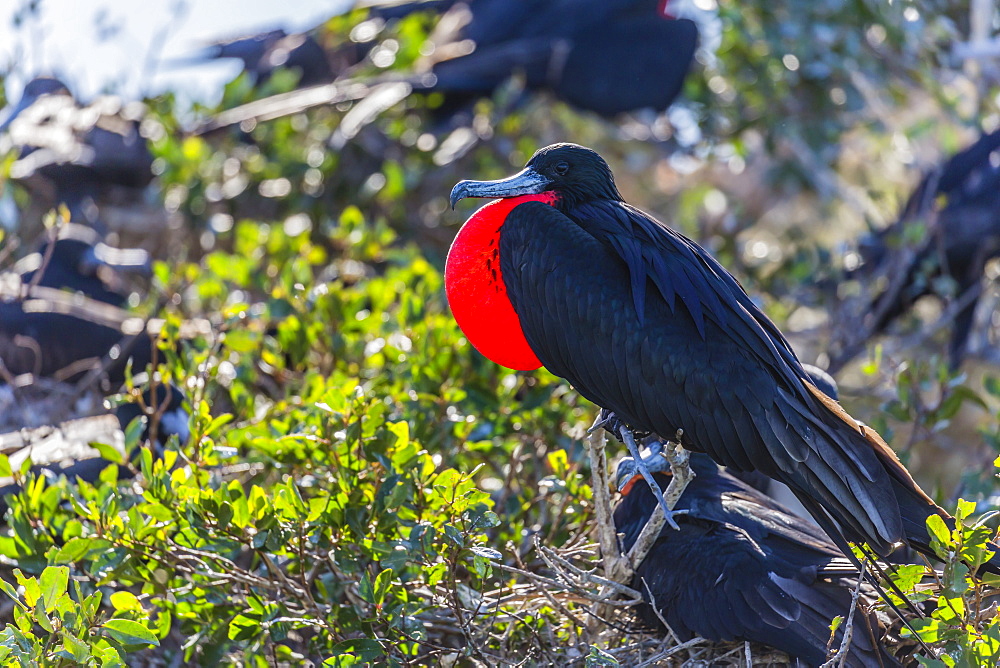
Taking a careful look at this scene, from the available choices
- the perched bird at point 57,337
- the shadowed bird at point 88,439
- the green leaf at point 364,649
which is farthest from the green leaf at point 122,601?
the perched bird at point 57,337

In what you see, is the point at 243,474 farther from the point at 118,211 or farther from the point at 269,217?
the point at 118,211

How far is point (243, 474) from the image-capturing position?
2.97 m

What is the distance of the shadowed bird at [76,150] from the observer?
4754mm

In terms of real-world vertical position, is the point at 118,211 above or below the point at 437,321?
below

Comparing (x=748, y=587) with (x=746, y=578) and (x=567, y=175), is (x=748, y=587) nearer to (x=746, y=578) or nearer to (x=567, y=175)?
(x=746, y=578)

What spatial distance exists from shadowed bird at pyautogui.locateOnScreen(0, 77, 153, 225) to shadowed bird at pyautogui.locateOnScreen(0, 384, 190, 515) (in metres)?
1.86

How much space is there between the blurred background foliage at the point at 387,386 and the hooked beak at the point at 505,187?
545 mm

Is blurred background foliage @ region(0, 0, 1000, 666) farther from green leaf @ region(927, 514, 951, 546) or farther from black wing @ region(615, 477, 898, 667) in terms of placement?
green leaf @ region(927, 514, 951, 546)

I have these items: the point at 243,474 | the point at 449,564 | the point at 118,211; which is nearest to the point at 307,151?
the point at 118,211

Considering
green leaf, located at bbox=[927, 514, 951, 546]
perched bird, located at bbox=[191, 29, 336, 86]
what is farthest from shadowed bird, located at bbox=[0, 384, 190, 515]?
perched bird, located at bbox=[191, 29, 336, 86]

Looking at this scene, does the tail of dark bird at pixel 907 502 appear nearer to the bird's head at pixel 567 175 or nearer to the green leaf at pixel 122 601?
the bird's head at pixel 567 175

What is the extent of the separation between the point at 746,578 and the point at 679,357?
56 centimetres

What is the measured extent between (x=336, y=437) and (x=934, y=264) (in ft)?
9.03

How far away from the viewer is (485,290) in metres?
2.10
